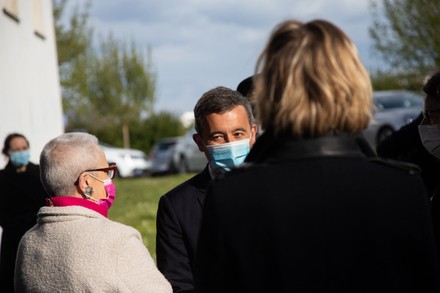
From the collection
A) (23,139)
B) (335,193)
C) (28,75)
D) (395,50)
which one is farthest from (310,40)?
(395,50)

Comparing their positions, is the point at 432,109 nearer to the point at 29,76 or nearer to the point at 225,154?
the point at 225,154

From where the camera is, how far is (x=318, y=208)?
2.51 meters

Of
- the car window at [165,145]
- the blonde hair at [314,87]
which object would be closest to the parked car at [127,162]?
the car window at [165,145]

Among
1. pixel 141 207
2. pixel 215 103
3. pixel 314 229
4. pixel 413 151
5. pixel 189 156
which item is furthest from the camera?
pixel 189 156

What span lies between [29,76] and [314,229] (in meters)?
14.5

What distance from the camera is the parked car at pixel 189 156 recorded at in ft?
87.5

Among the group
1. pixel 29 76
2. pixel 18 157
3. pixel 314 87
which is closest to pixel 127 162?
pixel 29 76

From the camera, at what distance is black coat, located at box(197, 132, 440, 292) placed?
8.22 feet

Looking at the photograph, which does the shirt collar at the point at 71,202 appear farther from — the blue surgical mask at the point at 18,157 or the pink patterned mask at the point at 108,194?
the blue surgical mask at the point at 18,157

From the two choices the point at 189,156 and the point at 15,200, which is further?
the point at 189,156

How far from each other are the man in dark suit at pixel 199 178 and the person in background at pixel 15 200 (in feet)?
12.4

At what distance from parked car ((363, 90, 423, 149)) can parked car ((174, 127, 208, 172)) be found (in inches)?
220

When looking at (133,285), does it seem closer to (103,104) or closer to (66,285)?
(66,285)

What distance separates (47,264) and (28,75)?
13121 mm
